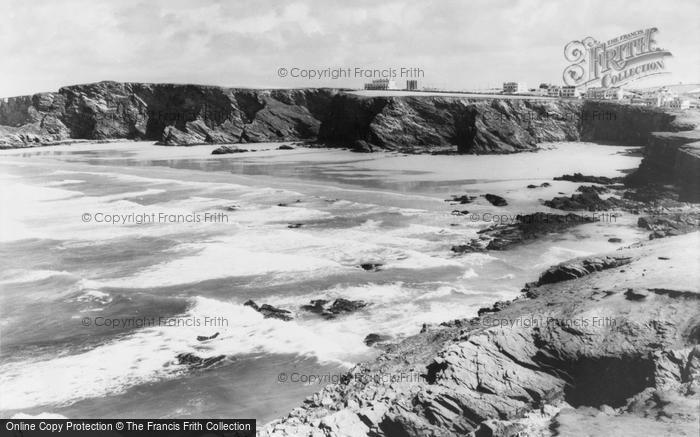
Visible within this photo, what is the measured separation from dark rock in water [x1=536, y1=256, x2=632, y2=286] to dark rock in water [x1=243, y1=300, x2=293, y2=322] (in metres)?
7.98

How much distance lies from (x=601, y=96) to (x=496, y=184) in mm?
61837

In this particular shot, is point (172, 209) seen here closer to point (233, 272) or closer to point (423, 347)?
point (233, 272)

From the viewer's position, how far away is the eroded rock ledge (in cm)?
908

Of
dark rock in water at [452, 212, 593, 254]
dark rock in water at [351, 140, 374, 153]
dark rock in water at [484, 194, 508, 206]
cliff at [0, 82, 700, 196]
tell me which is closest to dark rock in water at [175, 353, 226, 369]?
dark rock in water at [452, 212, 593, 254]

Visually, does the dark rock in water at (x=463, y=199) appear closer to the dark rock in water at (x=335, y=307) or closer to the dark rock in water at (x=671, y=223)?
the dark rock in water at (x=671, y=223)

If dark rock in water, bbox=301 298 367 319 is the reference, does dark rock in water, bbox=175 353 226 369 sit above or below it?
below

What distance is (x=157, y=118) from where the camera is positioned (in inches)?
4400

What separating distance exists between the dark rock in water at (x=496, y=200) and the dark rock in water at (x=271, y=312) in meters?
20.0

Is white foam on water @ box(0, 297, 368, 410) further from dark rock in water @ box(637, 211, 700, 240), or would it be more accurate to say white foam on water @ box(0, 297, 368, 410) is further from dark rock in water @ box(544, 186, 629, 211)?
dark rock in water @ box(544, 186, 629, 211)

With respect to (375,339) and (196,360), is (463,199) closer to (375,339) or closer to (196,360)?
(375,339)

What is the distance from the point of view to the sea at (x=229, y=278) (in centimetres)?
1301

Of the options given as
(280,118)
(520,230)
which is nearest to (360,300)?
(520,230)

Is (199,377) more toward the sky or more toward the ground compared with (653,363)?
more toward the ground

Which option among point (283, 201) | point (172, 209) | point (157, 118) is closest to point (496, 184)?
point (283, 201)
